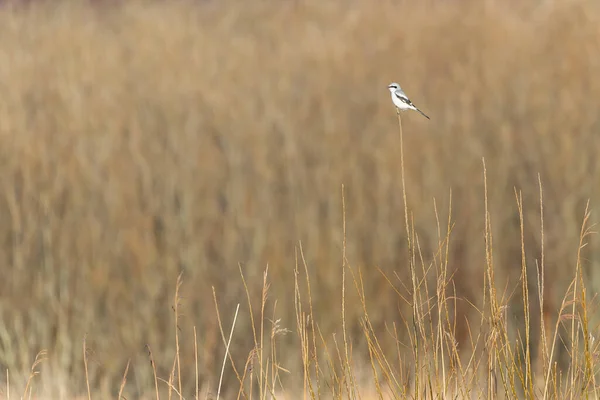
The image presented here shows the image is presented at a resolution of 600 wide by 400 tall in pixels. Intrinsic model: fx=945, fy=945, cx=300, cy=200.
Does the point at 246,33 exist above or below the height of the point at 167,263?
above

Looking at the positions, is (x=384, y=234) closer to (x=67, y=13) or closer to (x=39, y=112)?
(x=39, y=112)

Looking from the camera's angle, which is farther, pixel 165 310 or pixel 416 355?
pixel 165 310

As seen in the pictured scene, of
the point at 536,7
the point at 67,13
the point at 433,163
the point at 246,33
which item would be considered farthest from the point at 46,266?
the point at 536,7

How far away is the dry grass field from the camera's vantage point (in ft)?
13.0

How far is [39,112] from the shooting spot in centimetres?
511

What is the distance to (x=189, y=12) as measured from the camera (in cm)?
670

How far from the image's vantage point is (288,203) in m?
4.35

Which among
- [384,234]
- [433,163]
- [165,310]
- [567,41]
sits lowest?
[165,310]

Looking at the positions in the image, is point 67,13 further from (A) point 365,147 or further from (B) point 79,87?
(A) point 365,147

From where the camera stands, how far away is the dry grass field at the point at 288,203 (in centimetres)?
397

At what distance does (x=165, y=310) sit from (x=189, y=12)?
3180mm

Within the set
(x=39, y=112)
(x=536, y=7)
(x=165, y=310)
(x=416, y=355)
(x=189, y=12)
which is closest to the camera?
(x=416, y=355)

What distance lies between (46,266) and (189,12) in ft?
9.79

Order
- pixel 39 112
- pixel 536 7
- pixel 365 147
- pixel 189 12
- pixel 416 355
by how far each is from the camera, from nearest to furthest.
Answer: pixel 416 355, pixel 365 147, pixel 39 112, pixel 536 7, pixel 189 12
